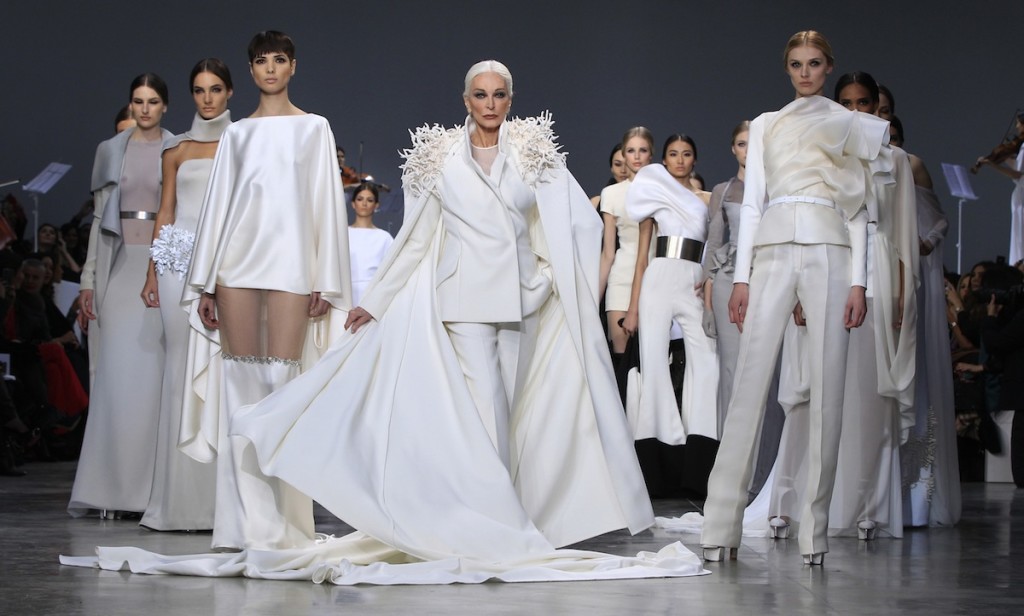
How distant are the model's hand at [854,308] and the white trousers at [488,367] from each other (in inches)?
39.5

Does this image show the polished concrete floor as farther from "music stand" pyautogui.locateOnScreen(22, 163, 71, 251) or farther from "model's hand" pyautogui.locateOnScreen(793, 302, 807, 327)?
"music stand" pyautogui.locateOnScreen(22, 163, 71, 251)

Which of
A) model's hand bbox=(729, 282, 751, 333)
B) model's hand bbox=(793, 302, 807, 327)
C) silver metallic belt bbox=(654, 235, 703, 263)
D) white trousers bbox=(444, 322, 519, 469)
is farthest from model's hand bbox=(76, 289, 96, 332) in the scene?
model's hand bbox=(793, 302, 807, 327)

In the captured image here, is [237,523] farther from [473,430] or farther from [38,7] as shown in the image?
[38,7]

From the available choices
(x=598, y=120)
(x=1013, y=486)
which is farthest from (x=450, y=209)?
(x=598, y=120)

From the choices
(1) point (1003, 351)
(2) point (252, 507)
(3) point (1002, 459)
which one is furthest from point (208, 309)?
(3) point (1002, 459)

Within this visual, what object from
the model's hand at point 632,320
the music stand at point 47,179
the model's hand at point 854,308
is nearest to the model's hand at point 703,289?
Result: the model's hand at point 632,320

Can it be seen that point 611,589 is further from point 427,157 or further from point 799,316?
point 427,157

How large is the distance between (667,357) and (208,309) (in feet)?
8.48

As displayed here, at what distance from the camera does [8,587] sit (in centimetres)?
358

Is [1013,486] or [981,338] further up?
[981,338]

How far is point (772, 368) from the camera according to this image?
13.9 ft

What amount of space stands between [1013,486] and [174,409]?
4.77 m

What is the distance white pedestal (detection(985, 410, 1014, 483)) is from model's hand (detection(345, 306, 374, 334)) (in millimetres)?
4891

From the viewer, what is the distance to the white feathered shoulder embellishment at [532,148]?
4.45 meters
